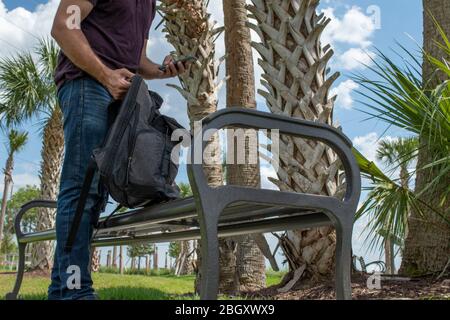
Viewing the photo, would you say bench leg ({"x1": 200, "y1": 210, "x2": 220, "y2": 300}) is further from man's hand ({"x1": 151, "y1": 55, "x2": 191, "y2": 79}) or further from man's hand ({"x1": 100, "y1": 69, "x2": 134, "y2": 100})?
man's hand ({"x1": 151, "y1": 55, "x2": 191, "y2": 79})

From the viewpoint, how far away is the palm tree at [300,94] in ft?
10.2

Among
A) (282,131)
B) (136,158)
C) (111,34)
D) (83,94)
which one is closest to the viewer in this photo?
(282,131)

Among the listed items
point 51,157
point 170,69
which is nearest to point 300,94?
point 170,69

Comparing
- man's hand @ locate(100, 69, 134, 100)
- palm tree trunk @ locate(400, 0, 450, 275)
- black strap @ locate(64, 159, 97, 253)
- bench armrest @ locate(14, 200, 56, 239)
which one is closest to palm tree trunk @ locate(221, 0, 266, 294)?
palm tree trunk @ locate(400, 0, 450, 275)

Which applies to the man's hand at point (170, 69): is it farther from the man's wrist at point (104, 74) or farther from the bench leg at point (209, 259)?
the bench leg at point (209, 259)

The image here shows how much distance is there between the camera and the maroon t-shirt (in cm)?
208

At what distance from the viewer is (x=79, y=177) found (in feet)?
6.31

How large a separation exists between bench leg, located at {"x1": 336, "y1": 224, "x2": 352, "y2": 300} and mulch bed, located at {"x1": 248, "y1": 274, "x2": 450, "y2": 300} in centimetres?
128

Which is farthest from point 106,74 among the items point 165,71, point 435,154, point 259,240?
point 435,154

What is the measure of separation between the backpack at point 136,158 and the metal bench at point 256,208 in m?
0.09

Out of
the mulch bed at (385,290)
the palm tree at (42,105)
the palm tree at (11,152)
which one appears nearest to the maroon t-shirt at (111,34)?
the mulch bed at (385,290)

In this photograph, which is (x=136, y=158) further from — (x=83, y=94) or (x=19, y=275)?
(x=19, y=275)

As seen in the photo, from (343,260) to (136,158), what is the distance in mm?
761

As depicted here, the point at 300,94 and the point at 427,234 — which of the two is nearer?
the point at 300,94
